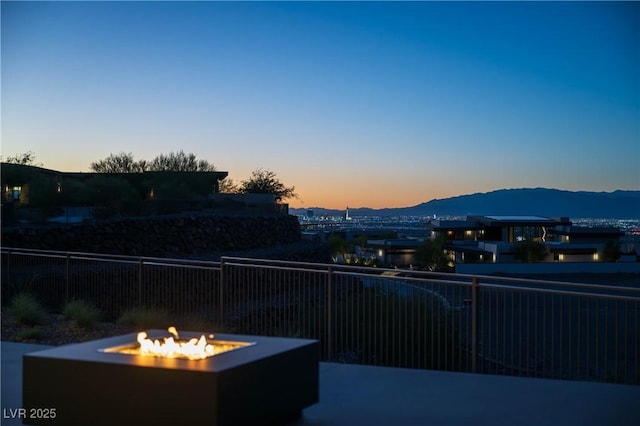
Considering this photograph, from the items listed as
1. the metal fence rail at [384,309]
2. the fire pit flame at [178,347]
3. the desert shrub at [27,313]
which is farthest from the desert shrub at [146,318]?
the fire pit flame at [178,347]

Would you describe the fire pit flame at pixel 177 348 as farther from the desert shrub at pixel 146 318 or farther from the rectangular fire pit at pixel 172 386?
the desert shrub at pixel 146 318

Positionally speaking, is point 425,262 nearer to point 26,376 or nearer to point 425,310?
point 425,310

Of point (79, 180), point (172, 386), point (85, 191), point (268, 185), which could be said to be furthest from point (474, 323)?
point (268, 185)

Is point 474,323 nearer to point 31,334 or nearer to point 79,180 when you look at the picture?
point 31,334

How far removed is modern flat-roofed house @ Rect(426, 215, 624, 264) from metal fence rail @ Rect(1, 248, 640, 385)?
6418 cm

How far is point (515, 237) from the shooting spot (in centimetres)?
10112

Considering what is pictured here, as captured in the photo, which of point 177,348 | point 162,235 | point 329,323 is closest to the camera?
point 177,348

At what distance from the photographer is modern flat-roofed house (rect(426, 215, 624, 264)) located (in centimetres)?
7812

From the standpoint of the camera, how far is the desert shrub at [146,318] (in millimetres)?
11914

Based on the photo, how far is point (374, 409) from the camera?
671 cm

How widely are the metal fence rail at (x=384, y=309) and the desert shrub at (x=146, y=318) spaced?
353 millimetres

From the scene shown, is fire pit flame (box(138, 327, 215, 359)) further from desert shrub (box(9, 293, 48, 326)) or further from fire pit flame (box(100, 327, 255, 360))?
desert shrub (box(9, 293, 48, 326))

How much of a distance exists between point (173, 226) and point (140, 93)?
30.0 ft

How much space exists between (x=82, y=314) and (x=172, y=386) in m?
7.48
